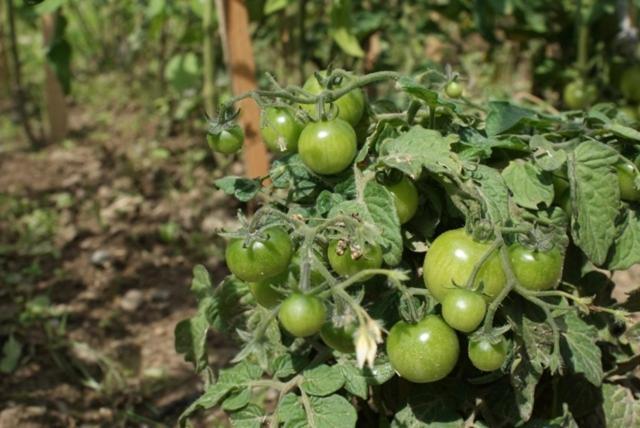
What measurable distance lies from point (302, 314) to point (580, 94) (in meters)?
1.93

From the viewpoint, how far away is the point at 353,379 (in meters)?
1.19

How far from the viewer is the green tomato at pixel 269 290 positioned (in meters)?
1.15

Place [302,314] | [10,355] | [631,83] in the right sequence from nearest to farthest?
[302,314]
[10,355]
[631,83]

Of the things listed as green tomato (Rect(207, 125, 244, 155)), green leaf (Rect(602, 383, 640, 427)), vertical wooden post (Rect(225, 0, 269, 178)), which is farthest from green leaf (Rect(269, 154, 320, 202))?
vertical wooden post (Rect(225, 0, 269, 178))

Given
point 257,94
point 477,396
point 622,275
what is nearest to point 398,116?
point 257,94

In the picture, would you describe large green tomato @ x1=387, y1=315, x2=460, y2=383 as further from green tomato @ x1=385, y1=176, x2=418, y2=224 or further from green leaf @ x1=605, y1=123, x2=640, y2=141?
green leaf @ x1=605, y1=123, x2=640, y2=141

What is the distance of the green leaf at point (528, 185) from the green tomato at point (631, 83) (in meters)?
1.35

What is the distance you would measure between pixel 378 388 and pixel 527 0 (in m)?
2.04

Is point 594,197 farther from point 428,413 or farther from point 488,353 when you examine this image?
point 428,413

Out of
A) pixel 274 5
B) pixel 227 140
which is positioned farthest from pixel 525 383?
pixel 274 5

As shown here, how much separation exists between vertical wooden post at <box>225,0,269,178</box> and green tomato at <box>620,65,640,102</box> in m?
1.16

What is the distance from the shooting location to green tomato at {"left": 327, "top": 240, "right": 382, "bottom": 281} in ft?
3.48

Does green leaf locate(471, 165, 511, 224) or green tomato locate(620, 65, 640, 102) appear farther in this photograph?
green tomato locate(620, 65, 640, 102)

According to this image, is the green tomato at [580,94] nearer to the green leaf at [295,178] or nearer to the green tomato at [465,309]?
the green leaf at [295,178]
